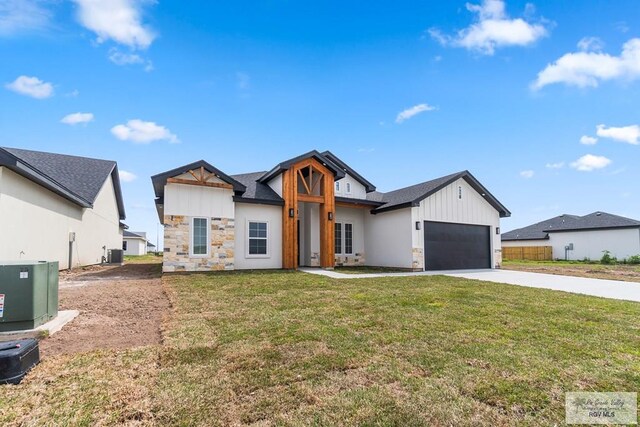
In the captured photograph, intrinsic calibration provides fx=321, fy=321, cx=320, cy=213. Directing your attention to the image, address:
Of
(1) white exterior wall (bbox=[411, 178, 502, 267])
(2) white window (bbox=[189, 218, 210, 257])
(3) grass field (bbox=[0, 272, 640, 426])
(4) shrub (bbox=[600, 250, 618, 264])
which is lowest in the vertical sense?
(4) shrub (bbox=[600, 250, 618, 264])

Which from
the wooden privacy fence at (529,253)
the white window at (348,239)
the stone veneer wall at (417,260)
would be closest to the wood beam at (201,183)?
the white window at (348,239)

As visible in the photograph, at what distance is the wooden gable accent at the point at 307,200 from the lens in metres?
13.9

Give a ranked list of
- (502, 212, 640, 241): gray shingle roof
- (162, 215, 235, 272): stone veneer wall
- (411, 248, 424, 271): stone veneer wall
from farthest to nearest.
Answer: (502, 212, 640, 241): gray shingle roof, (411, 248, 424, 271): stone veneer wall, (162, 215, 235, 272): stone veneer wall

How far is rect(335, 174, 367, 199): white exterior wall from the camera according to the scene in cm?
1803

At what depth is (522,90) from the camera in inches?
507

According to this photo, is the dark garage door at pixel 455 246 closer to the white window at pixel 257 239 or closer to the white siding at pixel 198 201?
the white window at pixel 257 239

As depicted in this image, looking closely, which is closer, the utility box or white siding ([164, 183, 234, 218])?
the utility box

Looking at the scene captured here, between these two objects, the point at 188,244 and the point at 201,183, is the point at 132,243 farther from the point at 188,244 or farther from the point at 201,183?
the point at 201,183

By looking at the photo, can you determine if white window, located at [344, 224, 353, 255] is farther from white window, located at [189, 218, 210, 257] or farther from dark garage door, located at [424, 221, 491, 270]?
white window, located at [189, 218, 210, 257]

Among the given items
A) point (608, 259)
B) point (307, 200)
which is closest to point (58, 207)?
point (307, 200)

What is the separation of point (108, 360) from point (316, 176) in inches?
491

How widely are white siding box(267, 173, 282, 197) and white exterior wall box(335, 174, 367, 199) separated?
3.87m

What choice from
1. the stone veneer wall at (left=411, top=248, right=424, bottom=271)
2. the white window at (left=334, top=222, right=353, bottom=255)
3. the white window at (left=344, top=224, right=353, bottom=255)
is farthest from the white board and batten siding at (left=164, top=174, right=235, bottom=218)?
the stone veneer wall at (left=411, top=248, right=424, bottom=271)

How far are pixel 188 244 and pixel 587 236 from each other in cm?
3329
